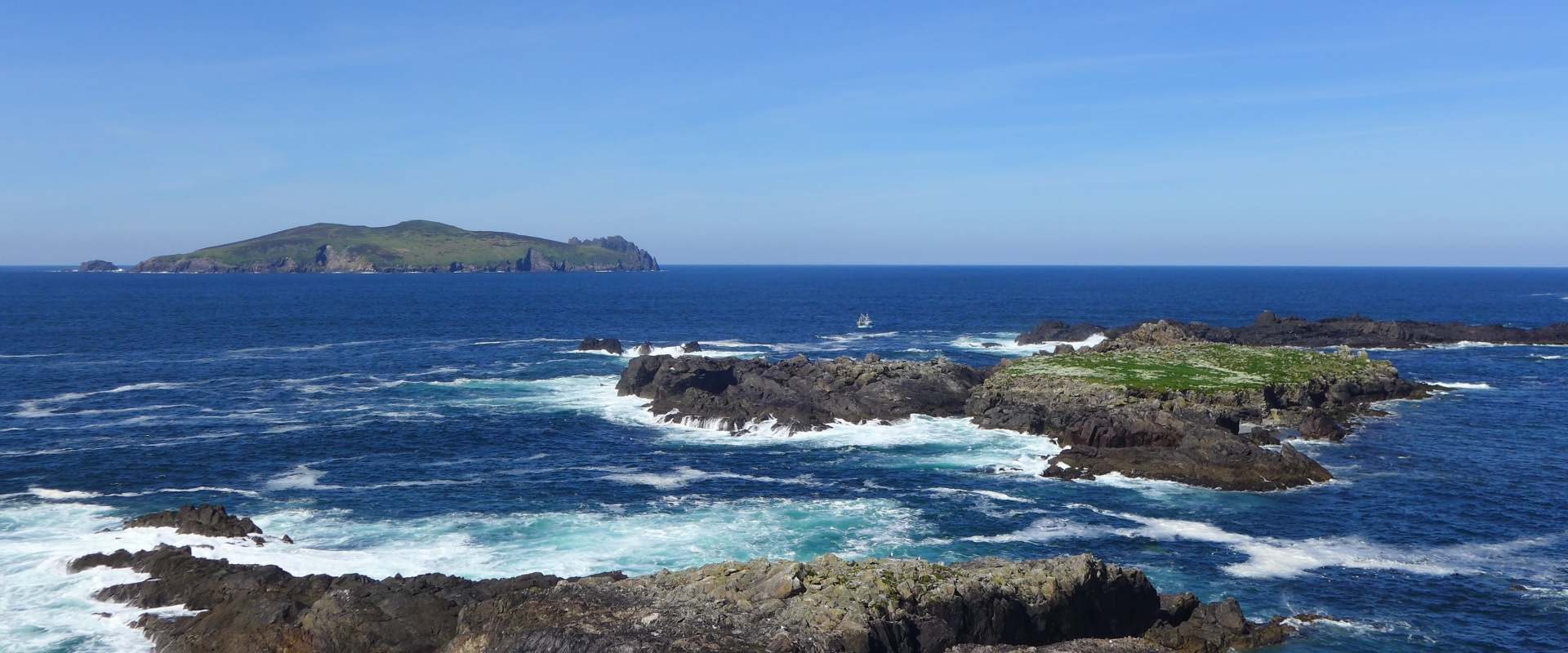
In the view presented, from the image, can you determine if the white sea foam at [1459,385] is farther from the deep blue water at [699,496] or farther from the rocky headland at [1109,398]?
the rocky headland at [1109,398]

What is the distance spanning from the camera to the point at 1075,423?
68.5 meters

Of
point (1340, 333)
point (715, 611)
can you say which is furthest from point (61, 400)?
point (1340, 333)

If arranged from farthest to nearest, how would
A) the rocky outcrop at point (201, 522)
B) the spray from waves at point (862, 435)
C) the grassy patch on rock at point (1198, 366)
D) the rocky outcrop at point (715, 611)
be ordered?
1. the grassy patch on rock at point (1198, 366)
2. the spray from waves at point (862, 435)
3. the rocky outcrop at point (201, 522)
4. the rocky outcrop at point (715, 611)

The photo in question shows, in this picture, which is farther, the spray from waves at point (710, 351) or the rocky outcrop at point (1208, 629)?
the spray from waves at point (710, 351)

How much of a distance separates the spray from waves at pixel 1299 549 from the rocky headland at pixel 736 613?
324 inches

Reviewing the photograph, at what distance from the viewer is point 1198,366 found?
8506 cm

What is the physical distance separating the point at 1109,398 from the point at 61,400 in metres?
84.8

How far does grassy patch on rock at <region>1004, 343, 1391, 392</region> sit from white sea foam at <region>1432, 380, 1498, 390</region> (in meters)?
7.50

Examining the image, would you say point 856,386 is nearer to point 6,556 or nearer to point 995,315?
point 6,556

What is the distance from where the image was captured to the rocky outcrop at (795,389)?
78.3m

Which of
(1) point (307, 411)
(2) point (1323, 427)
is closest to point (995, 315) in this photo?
(2) point (1323, 427)

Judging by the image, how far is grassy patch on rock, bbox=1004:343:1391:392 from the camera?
3103 inches

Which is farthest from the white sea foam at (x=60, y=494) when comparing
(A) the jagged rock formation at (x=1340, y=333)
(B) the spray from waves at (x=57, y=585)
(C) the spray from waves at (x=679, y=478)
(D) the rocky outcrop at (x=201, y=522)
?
(A) the jagged rock formation at (x=1340, y=333)

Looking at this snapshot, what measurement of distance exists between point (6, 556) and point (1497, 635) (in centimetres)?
5963
